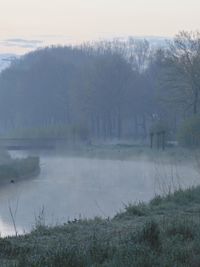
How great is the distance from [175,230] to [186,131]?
124ft

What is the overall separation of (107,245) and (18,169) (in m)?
30.1

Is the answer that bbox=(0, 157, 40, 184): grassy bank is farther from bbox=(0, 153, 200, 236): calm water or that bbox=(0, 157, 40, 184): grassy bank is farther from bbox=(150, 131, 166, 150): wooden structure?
bbox=(150, 131, 166, 150): wooden structure

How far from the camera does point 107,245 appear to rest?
6.44m

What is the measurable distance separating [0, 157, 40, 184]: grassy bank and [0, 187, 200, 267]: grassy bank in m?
24.6

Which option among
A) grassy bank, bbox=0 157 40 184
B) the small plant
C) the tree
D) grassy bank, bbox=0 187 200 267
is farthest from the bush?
the small plant

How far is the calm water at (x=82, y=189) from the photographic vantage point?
18922mm

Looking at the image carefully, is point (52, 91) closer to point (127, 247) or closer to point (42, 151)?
point (42, 151)

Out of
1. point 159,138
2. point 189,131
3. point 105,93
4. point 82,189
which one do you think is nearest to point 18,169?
point 82,189

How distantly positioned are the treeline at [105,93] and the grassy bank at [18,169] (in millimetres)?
14926

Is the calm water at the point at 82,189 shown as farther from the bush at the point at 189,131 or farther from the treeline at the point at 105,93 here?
the treeline at the point at 105,93

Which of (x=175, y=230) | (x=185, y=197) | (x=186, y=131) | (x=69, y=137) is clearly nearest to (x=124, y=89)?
(x=69, y=137)

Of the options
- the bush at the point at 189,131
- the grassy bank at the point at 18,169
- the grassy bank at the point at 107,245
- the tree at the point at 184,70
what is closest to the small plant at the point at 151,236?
the grassy bank at the point at 107,245

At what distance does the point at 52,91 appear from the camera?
80688 mm

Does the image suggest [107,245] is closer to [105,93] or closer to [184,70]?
[184,70]
